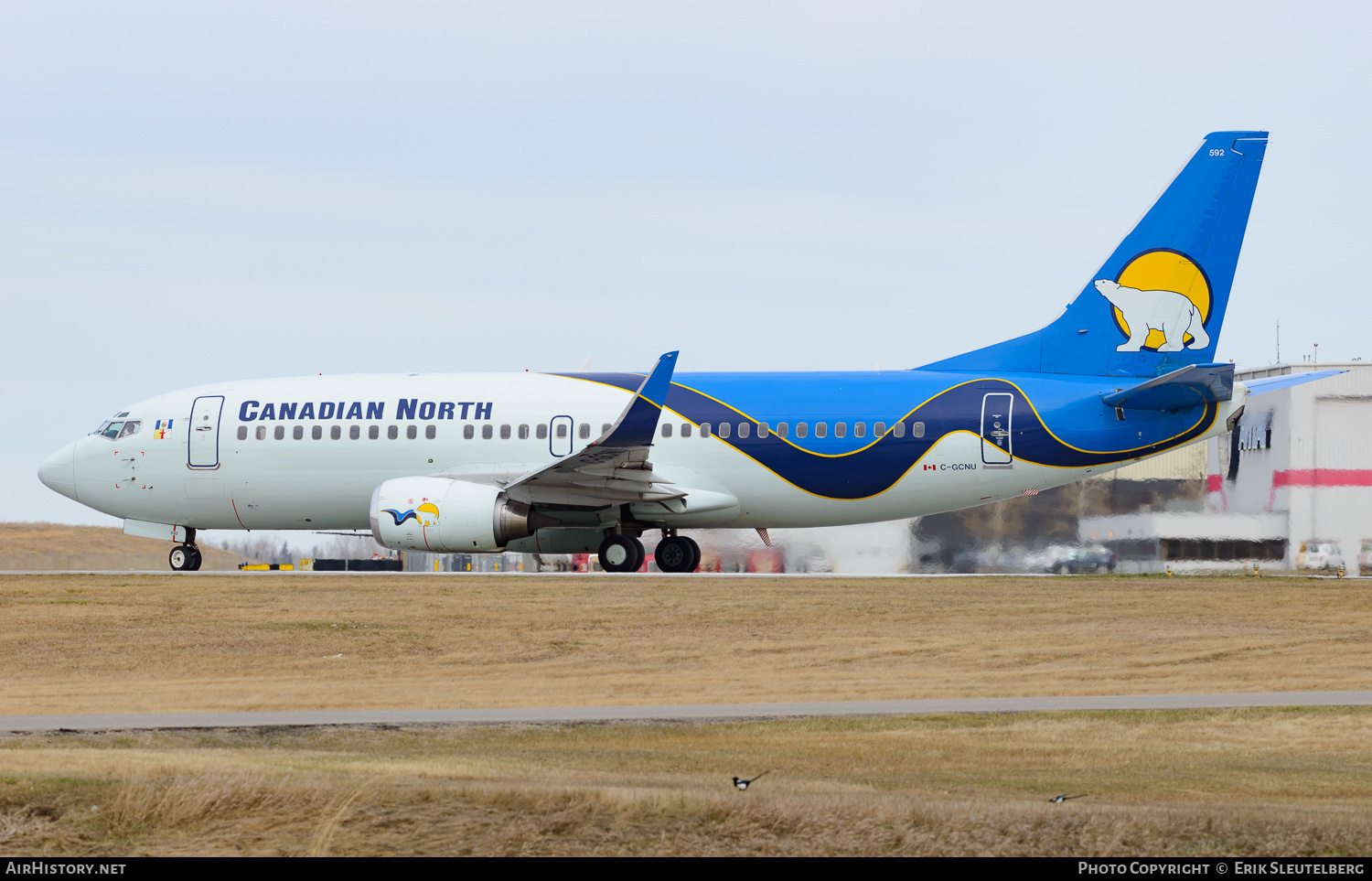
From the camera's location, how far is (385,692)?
17.3 m

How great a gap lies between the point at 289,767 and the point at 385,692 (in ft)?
23.5

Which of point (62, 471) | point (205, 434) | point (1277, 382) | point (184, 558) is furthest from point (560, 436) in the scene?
point (1277, 382)

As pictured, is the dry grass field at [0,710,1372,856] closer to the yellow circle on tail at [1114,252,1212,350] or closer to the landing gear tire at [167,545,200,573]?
the yellow circle on tail at [1114,252,1212,350]

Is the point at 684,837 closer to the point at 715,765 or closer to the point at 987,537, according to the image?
the point at 715,765

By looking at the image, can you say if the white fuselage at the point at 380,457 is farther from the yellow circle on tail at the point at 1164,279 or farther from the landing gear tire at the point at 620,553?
the yellow circle on tail at the point at 1164,279

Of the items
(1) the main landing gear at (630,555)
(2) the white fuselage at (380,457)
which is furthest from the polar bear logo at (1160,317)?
(1) the main landing gear at (630,555)

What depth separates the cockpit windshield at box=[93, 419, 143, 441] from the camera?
3250 cm

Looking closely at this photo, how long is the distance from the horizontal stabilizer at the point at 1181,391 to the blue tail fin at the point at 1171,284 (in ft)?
4.13

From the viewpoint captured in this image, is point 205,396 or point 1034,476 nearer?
point 1034,476

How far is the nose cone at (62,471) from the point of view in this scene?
32969 millimetres

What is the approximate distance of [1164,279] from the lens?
95.8ft

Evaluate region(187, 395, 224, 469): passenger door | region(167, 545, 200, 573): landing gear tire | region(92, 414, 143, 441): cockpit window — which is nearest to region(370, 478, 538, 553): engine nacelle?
region(187, 395, 224, 469): passenger door

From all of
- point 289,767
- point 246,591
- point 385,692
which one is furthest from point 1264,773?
point 246,591

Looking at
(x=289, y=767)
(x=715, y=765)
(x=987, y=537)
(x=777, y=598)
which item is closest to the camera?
(x=289, y=767)
